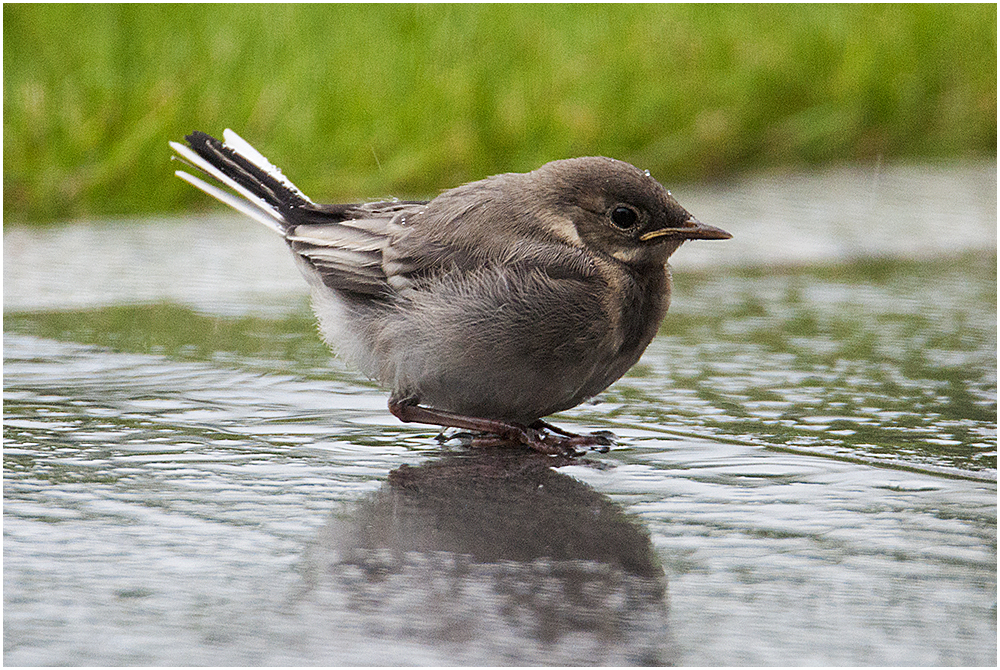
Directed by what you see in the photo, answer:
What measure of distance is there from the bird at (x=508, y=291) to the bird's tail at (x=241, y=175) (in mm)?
346

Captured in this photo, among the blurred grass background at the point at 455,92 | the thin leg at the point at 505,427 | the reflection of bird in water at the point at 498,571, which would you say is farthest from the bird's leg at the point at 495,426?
the blurred grass background at the point at 455,92

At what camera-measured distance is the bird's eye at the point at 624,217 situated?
4559 millimetres

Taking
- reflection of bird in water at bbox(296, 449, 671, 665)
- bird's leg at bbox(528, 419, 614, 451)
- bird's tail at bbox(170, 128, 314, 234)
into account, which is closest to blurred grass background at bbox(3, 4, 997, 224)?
bird's tail at bbox(170, 128, 314, 234)

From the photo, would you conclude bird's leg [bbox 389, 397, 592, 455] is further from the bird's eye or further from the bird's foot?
the bird's eye

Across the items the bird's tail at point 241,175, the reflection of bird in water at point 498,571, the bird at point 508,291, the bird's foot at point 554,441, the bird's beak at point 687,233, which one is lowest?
the reflection of bird in water at point 498,571

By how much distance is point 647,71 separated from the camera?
988 centimetres

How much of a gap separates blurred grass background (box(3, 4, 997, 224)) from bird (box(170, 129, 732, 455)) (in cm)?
347

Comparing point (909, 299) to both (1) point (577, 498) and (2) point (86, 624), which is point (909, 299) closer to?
(1) point (577, 498)

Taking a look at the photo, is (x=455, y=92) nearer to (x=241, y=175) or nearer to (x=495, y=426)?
(x=241, y=175)

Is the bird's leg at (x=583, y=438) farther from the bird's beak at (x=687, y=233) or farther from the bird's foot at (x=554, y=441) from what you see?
the bird's beak at (x=687, y=233)

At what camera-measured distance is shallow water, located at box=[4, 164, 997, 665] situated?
2.67m

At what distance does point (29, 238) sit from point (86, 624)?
16.4ft

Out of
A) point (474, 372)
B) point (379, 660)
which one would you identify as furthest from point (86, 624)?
point (474, 372)

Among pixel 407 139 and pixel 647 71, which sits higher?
pixel 647 71
